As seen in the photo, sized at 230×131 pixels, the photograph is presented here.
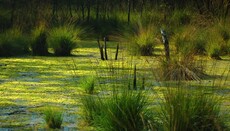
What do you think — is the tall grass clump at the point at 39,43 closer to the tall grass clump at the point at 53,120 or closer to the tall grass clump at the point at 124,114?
the tall grass clump at the point at 53,120

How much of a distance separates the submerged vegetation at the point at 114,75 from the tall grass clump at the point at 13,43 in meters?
0.02

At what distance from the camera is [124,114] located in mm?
3498

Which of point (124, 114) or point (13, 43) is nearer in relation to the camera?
point (124, 114)

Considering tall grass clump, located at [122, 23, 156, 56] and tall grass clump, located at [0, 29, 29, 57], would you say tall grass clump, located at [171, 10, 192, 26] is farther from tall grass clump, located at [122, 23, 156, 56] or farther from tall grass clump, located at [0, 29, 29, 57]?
tall grass clump, located at [0, 29, 29, 57]

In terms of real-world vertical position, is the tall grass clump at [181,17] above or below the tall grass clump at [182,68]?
below

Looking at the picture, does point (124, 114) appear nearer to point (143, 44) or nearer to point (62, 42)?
point (143, 44)

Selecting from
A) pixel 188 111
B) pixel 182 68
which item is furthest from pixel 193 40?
pixel 188 111

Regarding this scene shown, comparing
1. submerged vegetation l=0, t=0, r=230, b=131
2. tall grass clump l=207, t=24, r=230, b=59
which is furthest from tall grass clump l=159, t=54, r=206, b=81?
tall grass clump l=207, t=24, r=230, b=59

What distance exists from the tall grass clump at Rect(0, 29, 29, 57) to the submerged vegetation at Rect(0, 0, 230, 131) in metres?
0.02

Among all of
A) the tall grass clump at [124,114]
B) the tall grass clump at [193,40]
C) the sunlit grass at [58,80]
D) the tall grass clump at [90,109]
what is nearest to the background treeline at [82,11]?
the tall grass clump at [193,40]

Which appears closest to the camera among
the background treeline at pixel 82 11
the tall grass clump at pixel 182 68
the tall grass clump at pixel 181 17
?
the tall grass clump at pixel 182 68

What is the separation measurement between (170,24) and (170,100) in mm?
8278

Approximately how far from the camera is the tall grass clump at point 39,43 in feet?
31.2

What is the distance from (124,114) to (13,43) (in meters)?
6.38
